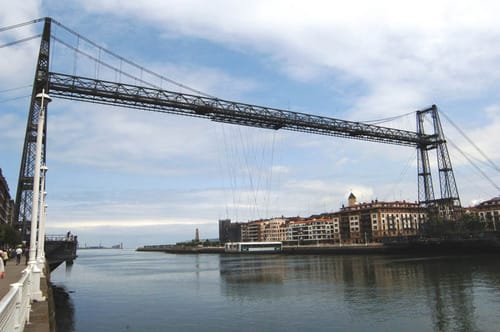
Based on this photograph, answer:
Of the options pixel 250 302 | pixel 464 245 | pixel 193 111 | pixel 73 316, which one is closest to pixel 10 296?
pixel 73 316

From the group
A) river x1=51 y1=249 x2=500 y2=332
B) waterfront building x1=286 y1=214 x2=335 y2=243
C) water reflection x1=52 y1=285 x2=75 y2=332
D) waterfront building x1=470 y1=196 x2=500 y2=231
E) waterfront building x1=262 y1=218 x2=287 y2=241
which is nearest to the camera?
river x1=51 y1=249 x2=500 y2=332

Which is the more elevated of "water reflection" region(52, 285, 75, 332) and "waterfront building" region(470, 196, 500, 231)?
"waterfront building" region(470, 196, 500, 231)

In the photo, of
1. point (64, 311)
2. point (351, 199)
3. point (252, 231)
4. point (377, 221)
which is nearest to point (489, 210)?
point (377, 221)

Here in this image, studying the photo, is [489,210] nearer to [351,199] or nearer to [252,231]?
[351,199]

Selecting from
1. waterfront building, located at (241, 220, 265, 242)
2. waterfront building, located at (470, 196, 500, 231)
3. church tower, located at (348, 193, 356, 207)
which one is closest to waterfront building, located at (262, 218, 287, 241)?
waterfront building, located at (241, 220, 265, 242)

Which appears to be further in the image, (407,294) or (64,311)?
(407,294)

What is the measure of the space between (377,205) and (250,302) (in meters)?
112

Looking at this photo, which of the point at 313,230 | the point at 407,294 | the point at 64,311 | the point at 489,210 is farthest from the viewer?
the point at 313,230

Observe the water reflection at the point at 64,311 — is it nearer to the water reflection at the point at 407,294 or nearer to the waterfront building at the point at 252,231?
the water reflection at the point at 407,294

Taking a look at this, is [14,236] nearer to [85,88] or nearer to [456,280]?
[85,88]

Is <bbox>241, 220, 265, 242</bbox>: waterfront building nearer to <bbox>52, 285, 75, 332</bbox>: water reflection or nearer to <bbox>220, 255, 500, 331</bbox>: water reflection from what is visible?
<bbox>220, 255, 500, 331</bbox>: water reflection

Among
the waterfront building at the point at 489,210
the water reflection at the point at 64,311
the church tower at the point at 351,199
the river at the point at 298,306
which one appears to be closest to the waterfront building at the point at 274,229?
the church tower at the point at 351,199

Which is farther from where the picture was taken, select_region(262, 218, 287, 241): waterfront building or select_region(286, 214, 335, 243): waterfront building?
select_region(262, 218, 287, 241): waterfront building

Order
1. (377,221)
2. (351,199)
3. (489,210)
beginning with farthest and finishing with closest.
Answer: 1. (351,199)
2. (489,210)
3. (377,221)
